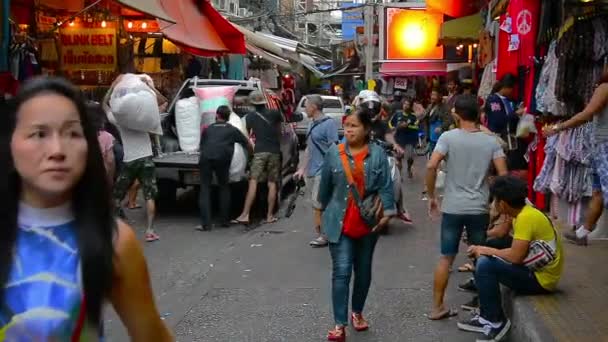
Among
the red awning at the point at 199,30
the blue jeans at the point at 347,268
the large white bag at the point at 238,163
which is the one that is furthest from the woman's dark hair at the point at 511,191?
the red awning at the point at 199,30

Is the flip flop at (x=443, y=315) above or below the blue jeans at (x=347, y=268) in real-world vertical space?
below

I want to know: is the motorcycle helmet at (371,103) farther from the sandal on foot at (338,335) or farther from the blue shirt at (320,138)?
the sandal on foot at (338,335)

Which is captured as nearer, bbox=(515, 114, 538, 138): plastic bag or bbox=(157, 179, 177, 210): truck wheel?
bbox=(515, 114, 538, 138): plastic bag

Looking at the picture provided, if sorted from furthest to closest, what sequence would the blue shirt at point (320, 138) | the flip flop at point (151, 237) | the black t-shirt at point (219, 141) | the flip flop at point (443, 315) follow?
the black t-shirt at point (219, 141) < the blue shirt at point (320, 138) < the flip flop at point (151, 237) < the flip flop at point (443, 315)

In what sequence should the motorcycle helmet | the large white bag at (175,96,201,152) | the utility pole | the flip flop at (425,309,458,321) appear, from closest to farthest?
the flip flop at (425,309,458,321) → the motorcycle helmet → the large white bag at (175,96,201,152) → the utility pole

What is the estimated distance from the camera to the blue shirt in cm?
1012

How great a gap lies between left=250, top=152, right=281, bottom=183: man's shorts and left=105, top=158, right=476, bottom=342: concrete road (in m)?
0.74

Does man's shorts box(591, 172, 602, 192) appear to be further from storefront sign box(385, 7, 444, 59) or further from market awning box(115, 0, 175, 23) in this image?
storefront sign box(385, 7, 444, 59)

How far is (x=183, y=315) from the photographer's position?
6.69 metres

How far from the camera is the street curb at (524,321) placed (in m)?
5.24

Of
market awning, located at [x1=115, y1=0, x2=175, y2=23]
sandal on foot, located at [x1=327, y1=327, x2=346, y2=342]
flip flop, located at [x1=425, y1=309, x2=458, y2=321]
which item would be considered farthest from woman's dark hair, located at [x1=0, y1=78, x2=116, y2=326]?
market awning, located at [x1=115, y1=0, x2=175, y2=23]

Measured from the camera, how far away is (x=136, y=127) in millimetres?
9594

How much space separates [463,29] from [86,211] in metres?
13.1

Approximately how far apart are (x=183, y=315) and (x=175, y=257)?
7.94ft
